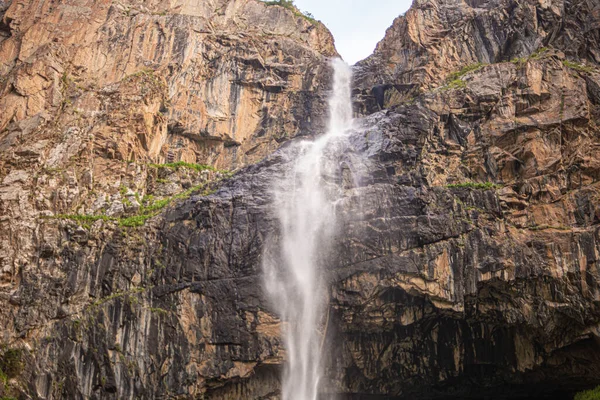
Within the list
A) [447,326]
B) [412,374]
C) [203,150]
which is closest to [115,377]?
[412,374]

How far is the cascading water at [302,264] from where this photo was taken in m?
25.7

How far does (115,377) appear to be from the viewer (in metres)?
24.3

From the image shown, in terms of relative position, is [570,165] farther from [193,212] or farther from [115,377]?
[115,377]

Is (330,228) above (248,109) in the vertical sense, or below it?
below

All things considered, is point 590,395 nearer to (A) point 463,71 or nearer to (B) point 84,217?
(A) point 463,71

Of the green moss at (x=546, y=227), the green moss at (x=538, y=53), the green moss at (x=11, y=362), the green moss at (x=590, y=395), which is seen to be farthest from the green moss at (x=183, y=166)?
the green moss at (x=590, y=395)

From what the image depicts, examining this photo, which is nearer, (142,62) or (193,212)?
(193,212)

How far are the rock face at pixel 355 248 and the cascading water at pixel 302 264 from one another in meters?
0.75

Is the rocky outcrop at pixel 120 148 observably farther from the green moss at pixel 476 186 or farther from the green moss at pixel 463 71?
the green moss at pixel 476 186

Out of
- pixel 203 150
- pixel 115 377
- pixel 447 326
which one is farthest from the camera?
pixel 203 150

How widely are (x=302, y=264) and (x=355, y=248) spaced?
10.2 feet

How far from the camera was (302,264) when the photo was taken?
26.9 meters

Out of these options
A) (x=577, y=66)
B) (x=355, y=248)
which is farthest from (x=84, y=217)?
(x=577, y=66)

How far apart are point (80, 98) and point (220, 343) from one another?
21727 millimetres
